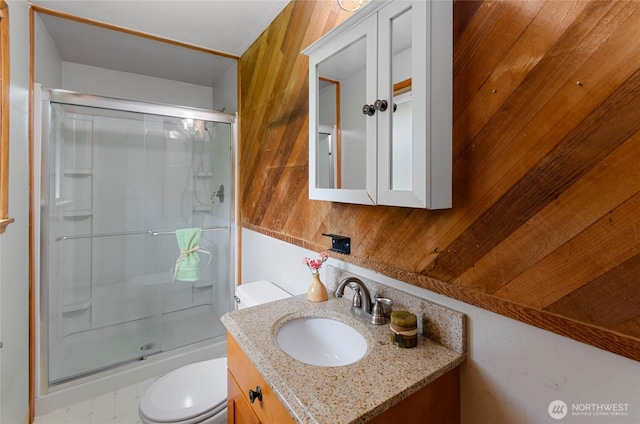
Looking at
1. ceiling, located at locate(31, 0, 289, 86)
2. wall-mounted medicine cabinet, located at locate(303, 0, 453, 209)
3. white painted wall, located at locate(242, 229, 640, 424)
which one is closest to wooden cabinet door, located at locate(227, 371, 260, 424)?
white painted wall, located at locate(242, 229, 640, 424)

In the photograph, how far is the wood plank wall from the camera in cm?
60

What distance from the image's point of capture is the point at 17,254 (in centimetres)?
158

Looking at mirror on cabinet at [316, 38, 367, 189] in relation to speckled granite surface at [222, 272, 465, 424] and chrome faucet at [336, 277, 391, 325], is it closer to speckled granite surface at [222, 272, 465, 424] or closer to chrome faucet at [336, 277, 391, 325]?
chrome faucet at [336, 277, 391, 325]

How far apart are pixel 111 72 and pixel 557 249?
345 centimetres

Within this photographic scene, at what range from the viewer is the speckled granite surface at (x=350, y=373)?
66 centimetres

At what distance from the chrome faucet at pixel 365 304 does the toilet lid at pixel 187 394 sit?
75 centimetres

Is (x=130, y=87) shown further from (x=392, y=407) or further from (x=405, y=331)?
(x=392, y=407)

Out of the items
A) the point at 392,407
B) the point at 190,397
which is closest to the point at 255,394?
the point at 392,407

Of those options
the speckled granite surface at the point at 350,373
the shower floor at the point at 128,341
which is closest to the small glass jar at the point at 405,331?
the speckled granite surface at the point at 350,373

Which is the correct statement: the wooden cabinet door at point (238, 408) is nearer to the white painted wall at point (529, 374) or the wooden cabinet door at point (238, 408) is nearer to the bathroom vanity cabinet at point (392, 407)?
the bathroom vanity cabinet at point (392, 407)

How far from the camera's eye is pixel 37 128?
180 cm

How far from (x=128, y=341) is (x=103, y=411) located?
1.66ft

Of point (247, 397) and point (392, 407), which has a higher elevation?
point (392, 407)

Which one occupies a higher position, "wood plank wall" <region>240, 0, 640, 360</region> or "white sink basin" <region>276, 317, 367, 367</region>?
"wood plank wall" <region>240, 0, 640, 360</region>
